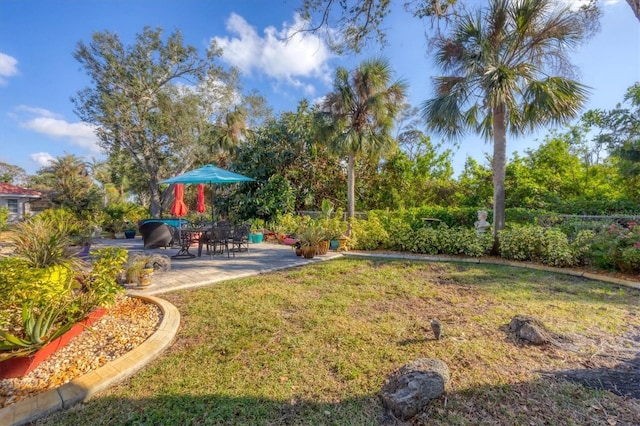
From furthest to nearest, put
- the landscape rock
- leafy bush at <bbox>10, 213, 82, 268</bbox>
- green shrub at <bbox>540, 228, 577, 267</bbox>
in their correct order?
green shrub at <bbox>540, 228, 577, 267</bbox> → leafy bush at <bbox>10, 213, 82, 268</bbox> → the landscape rock

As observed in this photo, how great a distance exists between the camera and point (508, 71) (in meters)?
6.77

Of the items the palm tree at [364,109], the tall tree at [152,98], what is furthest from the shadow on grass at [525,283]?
the tall tree at [152,98]

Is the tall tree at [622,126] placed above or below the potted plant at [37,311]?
above

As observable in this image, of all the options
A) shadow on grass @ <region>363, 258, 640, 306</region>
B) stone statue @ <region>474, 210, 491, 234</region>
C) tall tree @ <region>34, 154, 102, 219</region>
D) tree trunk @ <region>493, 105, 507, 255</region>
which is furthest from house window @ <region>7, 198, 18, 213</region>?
tree trunk @ <region>493, 105, 507, 255</region>

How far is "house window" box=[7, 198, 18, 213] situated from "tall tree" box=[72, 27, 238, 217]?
38.3 ft

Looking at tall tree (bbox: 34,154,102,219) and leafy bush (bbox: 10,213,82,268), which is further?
tall tree (bbox: 34,154,102,219)

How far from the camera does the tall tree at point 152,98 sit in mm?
14719

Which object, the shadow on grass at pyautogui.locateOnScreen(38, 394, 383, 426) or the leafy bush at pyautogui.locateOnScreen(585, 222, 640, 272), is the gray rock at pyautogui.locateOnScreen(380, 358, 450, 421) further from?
the leafy bush at pyautogui.locateOnScreen(585, 222, 640, 272)

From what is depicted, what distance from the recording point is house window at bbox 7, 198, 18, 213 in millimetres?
20438

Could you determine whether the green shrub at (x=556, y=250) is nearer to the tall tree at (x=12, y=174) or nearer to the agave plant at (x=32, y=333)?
the agave plant at (x=32, y=333)

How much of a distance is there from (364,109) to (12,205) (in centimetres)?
2655

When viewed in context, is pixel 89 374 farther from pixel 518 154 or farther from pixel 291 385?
pixel 518 154

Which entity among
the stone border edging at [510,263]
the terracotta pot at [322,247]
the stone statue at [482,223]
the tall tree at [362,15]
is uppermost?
the tall tree at [362,15]

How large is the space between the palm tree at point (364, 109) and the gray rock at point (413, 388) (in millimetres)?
8165
